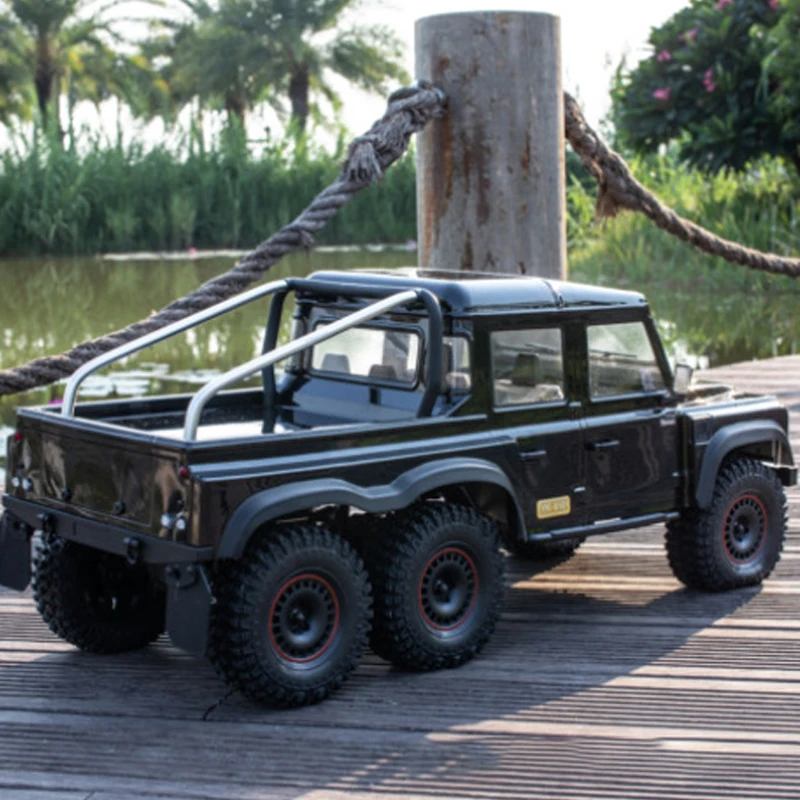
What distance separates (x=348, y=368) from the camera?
15.9 feet

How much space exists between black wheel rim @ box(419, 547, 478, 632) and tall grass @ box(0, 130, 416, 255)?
16666mm

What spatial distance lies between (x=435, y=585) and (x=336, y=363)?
90cm

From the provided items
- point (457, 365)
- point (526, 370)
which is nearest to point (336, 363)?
point (457, 365)

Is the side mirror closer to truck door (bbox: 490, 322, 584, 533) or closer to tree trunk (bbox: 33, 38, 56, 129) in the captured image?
truck door (bbox: 490, 322, 584, 533)

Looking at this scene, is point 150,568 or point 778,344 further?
point 778,344

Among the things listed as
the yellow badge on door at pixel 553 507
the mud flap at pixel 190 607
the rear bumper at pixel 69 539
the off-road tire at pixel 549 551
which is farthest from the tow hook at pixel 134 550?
the off-road tire at pixel 549 551

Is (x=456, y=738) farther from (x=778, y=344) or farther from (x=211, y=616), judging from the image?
(x=778, y=344)

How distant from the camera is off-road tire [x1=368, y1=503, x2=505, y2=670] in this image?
422 cm

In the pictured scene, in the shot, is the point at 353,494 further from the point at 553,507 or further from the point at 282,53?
the point at 282,53

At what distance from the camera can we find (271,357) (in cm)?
411

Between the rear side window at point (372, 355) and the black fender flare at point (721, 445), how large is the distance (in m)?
1.09

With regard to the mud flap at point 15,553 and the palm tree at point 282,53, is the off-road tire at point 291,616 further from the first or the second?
the palm tree at point 282,53

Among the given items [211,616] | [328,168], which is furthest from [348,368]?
[328,168]

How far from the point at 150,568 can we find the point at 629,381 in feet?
5.58
